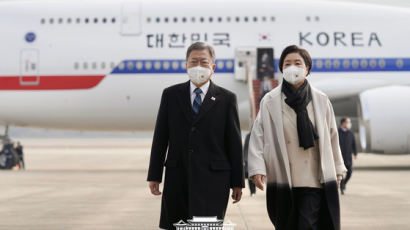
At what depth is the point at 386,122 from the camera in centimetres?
1669

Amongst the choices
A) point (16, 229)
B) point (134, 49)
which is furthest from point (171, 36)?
point (16, 229)

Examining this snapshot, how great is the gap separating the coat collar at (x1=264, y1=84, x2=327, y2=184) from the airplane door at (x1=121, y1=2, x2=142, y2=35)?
13.5 metres

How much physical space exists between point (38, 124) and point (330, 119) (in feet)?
49.3

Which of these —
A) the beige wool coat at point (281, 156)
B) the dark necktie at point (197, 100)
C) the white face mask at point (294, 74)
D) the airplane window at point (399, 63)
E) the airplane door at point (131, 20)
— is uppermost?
the airplane door at point (131, 20)

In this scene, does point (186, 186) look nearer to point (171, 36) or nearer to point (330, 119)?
point (330, 119)

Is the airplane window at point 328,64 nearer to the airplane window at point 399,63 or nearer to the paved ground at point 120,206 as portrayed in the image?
the airplane window at point 399,63

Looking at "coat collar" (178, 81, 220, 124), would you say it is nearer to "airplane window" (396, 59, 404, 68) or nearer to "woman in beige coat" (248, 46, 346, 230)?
"woman in beige coat" (248, 46, 346, 230)

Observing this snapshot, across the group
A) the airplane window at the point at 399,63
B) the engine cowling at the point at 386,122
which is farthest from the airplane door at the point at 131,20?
the airplane window at the point at 399,63

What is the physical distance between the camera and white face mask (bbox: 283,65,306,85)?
4919 millimetres

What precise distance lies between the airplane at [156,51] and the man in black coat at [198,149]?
13.1 metres

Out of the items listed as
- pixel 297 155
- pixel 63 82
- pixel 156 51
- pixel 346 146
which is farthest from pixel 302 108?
pixel 63 82

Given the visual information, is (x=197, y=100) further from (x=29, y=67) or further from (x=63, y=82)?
(x=29, y=67)

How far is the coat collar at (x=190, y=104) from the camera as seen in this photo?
4848mm

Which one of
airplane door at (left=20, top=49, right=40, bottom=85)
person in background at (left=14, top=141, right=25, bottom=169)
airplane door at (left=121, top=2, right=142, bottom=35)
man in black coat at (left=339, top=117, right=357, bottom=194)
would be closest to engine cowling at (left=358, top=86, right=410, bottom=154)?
man in black coat at (left=339, top=117, right=357, bottom=194)
